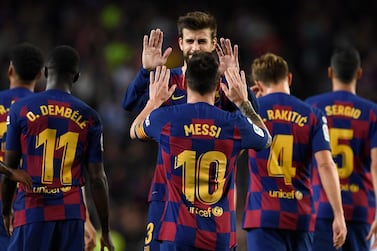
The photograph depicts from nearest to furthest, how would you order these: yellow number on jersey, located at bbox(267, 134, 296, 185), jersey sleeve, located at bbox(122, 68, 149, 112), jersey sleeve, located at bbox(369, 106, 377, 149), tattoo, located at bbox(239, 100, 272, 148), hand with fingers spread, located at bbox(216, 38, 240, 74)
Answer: tattoo, located at bbox(239, 100, 272, 148) < hand with fingers spread, located at bbox(216, 38, 240, 74) < jersey sleeve, located at bbox(122, 68, 149, 112) < yellow number on jersey, located at bbox(267, 134, 296, 185) < jersey sleeve, located at bbox(369, 106, 377, 149)

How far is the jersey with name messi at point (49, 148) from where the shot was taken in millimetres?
9586

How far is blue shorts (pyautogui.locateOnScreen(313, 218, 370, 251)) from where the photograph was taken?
1110cm

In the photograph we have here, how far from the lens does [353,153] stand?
11.2 metres

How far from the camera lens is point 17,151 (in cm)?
962

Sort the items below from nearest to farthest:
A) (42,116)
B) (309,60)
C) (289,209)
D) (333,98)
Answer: (42,116) < (289,209) < (333,98) < (309,60)

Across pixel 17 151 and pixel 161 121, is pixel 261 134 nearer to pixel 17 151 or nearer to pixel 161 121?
pixel 161 121

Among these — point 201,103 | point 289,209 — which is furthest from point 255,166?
point 201,103

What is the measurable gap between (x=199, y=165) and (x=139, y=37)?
11.2 meters

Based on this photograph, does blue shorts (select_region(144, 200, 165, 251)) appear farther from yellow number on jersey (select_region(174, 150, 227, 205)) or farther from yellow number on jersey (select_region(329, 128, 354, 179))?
yellow number on jersey (select_region(329, 128, 354, 179))

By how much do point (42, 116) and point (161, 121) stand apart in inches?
48.9

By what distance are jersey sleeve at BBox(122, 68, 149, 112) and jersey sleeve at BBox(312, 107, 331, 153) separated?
158 cm

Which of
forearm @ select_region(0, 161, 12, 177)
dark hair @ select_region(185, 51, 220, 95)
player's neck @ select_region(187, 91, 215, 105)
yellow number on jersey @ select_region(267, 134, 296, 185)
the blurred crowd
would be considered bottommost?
forearm @ select_region(0, 161, 12, 177)

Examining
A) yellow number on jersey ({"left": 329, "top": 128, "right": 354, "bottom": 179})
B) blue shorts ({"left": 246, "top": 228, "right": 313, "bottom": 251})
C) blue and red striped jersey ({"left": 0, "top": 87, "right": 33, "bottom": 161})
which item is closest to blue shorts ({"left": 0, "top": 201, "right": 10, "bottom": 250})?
blue and red striped jersey ({"left": 0, "top": 87, "right": 33, "bottom": 161})

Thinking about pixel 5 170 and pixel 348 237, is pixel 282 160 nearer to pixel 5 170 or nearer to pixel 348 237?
pixel 348 237
